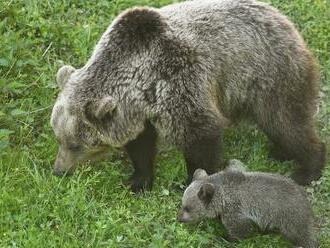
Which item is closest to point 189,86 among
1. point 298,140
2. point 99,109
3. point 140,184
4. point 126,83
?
point 126,83

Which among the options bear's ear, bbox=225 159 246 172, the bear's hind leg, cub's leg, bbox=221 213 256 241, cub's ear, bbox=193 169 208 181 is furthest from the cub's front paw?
the bear's hind leg

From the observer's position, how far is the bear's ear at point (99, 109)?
20.9 feet

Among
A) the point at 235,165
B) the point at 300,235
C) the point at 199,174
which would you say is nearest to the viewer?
the point at 300,235

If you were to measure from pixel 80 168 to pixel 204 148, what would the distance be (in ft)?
Result: 3.59

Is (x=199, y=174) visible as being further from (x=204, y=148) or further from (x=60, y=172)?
(x=60, y=172)

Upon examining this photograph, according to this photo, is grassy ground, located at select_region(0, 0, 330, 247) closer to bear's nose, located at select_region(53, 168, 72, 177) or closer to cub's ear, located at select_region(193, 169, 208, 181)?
bear's nose, located at select_region(53, 168, 72, 177)

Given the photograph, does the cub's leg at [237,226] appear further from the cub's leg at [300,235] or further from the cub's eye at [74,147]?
the cub's eye at [74,147]

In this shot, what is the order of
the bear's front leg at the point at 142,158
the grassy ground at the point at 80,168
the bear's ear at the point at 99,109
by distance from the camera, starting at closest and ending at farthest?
1. the grassy ground at the point at 80,168
2. the bear's ear at the point at 99,109
3. the bear's front leg at the point at 142,158

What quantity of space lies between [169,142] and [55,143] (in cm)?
116

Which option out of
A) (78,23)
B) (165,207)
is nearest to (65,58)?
(78,23)

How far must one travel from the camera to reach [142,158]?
6.88 m

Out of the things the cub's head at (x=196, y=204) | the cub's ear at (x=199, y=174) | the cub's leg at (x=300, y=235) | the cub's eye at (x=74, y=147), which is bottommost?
the cub's leg at (x=300, y=235)

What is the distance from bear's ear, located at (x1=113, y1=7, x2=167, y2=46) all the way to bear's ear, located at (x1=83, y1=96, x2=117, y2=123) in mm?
525

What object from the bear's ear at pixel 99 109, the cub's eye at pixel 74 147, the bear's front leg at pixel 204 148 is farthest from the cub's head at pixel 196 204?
the cub's eye at pixel 74 147
